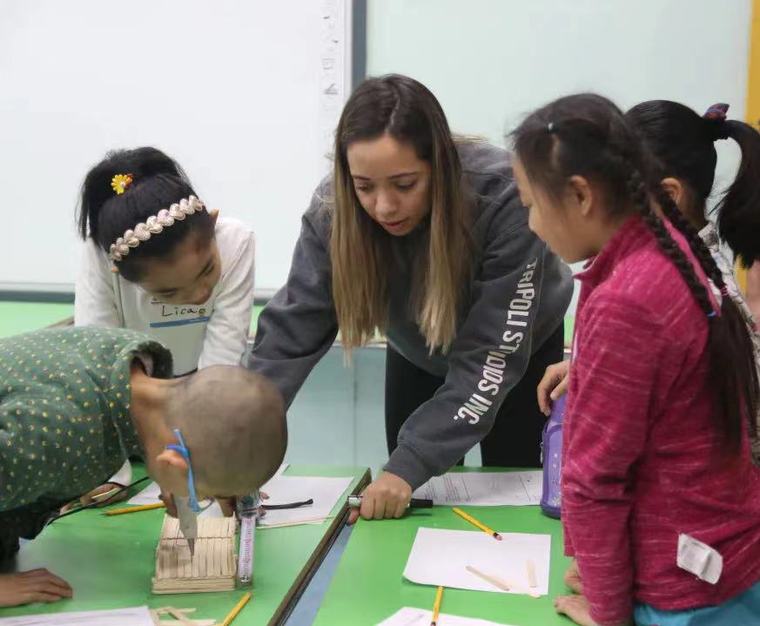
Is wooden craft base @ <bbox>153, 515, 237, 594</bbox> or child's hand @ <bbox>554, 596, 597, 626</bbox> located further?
wooden craft base @ <bbox>153, 515, 237, 594</bbox>

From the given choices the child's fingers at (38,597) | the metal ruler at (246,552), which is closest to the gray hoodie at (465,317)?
the metal ruler at (246,552)

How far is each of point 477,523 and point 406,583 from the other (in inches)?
9.0

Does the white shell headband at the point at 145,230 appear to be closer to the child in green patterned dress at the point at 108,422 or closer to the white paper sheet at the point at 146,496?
the child in green patterned dress at the point at 108,422

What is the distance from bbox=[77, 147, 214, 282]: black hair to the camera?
152 cm

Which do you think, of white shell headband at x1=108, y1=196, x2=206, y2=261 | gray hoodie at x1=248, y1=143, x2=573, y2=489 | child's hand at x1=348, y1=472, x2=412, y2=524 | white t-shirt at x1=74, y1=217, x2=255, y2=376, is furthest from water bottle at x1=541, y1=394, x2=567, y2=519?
white shell headband at x1=108, y1=196, x2=206, y2=261

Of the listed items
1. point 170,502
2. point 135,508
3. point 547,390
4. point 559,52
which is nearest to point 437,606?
point 170,502

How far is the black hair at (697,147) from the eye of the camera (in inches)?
56.3

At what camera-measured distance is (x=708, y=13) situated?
2867 millimetres

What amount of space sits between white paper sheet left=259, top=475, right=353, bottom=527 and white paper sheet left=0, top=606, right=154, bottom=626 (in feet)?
1.08

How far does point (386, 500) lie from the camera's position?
5.04ft

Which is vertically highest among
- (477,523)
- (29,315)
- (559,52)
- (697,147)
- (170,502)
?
(559,52)

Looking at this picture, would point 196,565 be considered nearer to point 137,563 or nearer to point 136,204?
point 137,563

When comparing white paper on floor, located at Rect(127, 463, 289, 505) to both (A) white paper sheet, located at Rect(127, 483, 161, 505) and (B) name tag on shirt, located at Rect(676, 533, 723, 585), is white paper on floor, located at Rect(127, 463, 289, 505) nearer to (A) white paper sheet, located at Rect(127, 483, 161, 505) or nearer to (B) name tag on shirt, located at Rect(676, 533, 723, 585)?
(A) white paper sheet, located at Rect(127, 483, 161, 505)

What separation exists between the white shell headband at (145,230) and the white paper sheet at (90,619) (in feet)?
1.90
